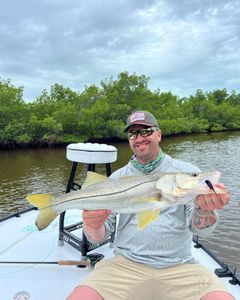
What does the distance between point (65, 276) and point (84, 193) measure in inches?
75.2

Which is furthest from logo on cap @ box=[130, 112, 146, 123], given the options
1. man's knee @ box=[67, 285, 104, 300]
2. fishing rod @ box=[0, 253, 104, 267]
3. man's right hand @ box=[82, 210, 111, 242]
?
fishing rod @ box=[0, 253, 104, 267]

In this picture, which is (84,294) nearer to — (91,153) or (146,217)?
(146,217)

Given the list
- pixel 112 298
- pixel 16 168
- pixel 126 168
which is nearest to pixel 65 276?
pixel 112 298

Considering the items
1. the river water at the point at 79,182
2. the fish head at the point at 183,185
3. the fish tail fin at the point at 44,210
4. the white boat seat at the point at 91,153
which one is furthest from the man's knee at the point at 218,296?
the river water at the point at 79,182

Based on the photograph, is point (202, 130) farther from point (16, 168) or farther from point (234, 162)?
point (16, 168)

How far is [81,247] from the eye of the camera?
4.19 m

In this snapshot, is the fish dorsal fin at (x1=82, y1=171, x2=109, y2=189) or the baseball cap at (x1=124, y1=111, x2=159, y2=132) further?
the baseball cap at (x1=124, y1=111, x2=159, y2=132)

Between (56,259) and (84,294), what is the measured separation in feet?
6.00

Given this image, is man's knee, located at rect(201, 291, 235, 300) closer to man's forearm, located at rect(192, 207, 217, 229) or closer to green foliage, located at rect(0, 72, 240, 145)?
man's forearm, located at rect(192, 207, 217, 229)

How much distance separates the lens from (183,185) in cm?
206

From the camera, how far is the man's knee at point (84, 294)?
2.50m

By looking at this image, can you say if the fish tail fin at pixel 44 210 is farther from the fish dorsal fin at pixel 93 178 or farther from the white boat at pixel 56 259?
the white boat at pixel 56 259

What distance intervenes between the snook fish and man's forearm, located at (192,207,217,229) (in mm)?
463

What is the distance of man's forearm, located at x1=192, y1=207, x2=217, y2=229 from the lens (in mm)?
2520
